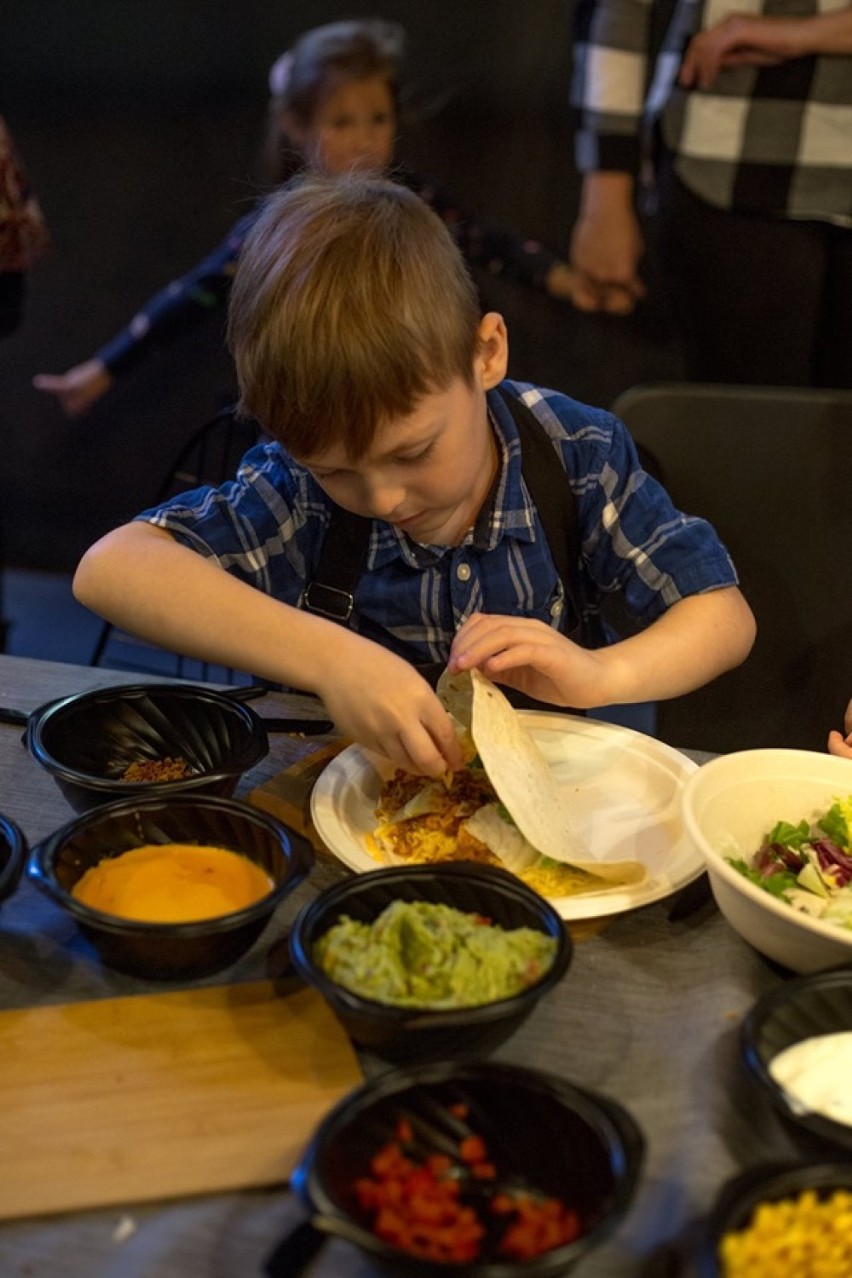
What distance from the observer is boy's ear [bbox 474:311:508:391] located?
1.49 m

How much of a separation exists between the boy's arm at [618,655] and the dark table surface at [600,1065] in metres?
0.27

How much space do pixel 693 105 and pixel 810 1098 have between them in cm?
225

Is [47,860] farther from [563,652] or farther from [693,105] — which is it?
[693,105]

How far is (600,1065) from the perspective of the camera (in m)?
0.98

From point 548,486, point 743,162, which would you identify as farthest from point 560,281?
point 548,486

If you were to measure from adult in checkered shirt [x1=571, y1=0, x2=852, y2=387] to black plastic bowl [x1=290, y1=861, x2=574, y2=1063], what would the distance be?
1.98 m

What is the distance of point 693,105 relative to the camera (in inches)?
102

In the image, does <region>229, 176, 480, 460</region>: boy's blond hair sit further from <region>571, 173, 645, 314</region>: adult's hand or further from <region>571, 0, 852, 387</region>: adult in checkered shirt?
<region>571, 173, 645, 314</region>: adult's hand

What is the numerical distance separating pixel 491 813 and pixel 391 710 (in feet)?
0.47

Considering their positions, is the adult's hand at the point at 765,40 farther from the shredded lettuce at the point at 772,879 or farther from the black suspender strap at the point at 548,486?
the shredded lettuce at the point at 772,879

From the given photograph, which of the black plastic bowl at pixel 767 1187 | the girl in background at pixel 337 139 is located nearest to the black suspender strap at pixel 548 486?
the black plastic bowl at pixel 767 1187

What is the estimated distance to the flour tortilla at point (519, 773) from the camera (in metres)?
1.16

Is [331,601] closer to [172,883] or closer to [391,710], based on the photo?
[391,710]

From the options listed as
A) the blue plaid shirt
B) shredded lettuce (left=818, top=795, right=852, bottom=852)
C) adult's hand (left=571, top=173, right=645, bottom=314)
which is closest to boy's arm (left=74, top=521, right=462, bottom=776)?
the blue plaid shirt
